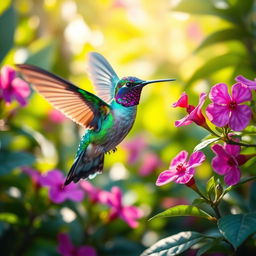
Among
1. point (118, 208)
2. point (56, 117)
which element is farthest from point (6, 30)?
point (56, 117)

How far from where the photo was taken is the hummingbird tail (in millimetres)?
1763

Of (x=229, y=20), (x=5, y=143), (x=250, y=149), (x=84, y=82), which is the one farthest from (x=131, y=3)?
(x=250, y=149)

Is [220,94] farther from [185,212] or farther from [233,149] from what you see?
[185,212]

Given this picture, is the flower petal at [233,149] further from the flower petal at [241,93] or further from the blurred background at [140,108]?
the blurred background at [140,108]

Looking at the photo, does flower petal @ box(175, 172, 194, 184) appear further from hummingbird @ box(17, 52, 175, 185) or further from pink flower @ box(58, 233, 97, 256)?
pink flower @ box(58, 233, 97, 256)

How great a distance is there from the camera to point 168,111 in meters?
3.78

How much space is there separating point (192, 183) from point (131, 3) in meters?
2.46

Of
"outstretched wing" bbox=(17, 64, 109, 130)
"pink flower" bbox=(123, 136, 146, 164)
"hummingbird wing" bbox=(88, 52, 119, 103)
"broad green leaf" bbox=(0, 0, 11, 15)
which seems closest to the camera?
"outstretched wing" bbox=(17, 64, 109, 130)

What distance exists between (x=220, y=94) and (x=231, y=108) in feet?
0.24

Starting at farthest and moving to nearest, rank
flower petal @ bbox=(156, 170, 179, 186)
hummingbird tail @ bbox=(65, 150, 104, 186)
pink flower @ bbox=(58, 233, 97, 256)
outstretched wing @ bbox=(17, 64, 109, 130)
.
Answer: pink flower @ bbox=(58, 233, 97, 256), hummingbird tail @ bbox=(65, 150, 104, 186), flower petal @ bbox=(156, 170, 179, 186), outstretched wing @ bbox=(17, 64, 109, 130)

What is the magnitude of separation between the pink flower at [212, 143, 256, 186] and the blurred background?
953mm

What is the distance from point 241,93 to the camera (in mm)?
1526

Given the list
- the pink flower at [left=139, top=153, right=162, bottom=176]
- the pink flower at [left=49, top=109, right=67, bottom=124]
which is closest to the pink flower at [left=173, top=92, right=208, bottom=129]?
the pink flower at [left=139, top=153, right=162, bottom=176]

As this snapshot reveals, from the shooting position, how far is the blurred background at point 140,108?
263 centimetres
